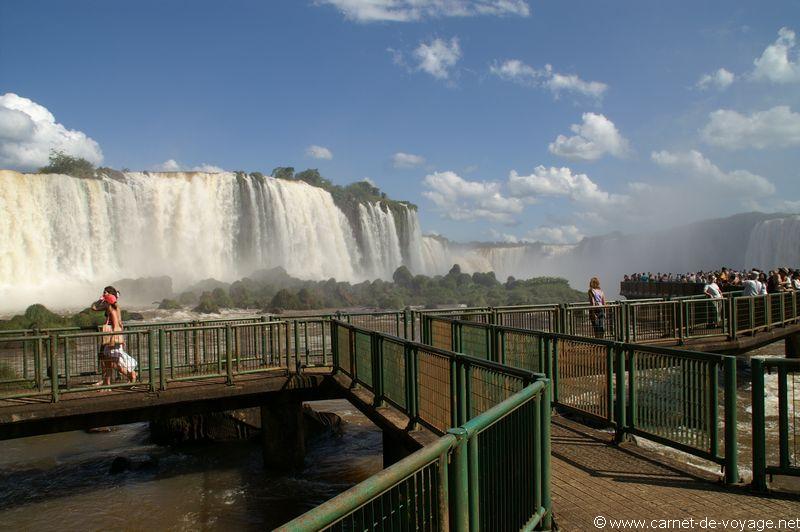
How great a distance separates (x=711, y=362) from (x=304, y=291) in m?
40.9

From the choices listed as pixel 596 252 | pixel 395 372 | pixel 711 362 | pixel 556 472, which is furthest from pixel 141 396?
pixel 596 252

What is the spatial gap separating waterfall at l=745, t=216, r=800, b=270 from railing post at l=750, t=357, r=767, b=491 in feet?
289

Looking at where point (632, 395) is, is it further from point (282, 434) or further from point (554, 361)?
point (282, 434)

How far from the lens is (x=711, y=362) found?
5.83 m

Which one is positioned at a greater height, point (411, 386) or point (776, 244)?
point (776, 244)

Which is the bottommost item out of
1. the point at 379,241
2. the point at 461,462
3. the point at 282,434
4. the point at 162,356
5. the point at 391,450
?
the point at 282,434

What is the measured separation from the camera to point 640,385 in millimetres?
6648

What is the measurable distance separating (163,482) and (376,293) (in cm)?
4329

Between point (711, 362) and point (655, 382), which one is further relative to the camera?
point (655, 382)

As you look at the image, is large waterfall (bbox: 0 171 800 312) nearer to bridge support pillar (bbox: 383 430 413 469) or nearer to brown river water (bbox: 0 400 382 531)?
brown river water (bbox: 0 400 382 531)

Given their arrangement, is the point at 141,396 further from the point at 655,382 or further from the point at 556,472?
the point at 655,382

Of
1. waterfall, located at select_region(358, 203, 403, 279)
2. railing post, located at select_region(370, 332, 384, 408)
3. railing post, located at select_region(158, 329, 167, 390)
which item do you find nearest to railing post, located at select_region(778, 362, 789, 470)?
railing post, located at select_region(370, 332, 384, 408)

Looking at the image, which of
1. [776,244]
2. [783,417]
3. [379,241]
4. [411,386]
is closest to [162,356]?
[411,386]

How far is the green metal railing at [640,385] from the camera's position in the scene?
5.76 metres
